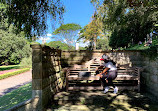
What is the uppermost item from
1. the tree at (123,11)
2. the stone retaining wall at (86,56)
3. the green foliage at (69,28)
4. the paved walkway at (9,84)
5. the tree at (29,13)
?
the green foliage at (69,28)

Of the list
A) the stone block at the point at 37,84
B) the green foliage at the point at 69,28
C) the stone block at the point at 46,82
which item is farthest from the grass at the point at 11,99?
the green foliage at the point at 69,28

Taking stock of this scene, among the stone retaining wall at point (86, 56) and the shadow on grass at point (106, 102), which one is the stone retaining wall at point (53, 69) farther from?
the shadow on grass at point (106, 102)

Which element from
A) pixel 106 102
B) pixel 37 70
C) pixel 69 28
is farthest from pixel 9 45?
pixel 106 102

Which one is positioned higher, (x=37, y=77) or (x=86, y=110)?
(x=37, y=77)

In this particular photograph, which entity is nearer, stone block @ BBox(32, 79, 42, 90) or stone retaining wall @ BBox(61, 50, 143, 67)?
stone block @ BBox(32, 79, 42, 90)

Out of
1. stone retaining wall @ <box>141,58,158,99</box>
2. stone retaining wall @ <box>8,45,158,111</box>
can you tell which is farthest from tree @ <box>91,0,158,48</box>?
stone retaining wall @ <box>141,58,158,99</box>

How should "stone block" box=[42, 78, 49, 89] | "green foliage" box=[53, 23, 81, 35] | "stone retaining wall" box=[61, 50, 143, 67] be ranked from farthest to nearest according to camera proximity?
"green foliage" box=[53, 23, 81, 35] → "stone retaining wall" box=[61, 50, 143, 67] → "stone block" box=[42, 78, 49, 89]

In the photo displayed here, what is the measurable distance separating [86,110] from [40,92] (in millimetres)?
1443

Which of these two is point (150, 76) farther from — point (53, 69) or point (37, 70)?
point (37, 70)

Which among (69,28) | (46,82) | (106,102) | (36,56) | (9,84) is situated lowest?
(9,84)

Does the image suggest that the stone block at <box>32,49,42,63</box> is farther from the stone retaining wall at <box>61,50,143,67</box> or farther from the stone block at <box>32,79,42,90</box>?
the stone retaining wall at <box>61,50,143,67</box>

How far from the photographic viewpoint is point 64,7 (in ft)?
15.7

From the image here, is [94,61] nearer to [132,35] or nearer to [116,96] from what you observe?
[116,96]

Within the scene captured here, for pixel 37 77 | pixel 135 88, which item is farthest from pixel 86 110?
pixel 135 88
